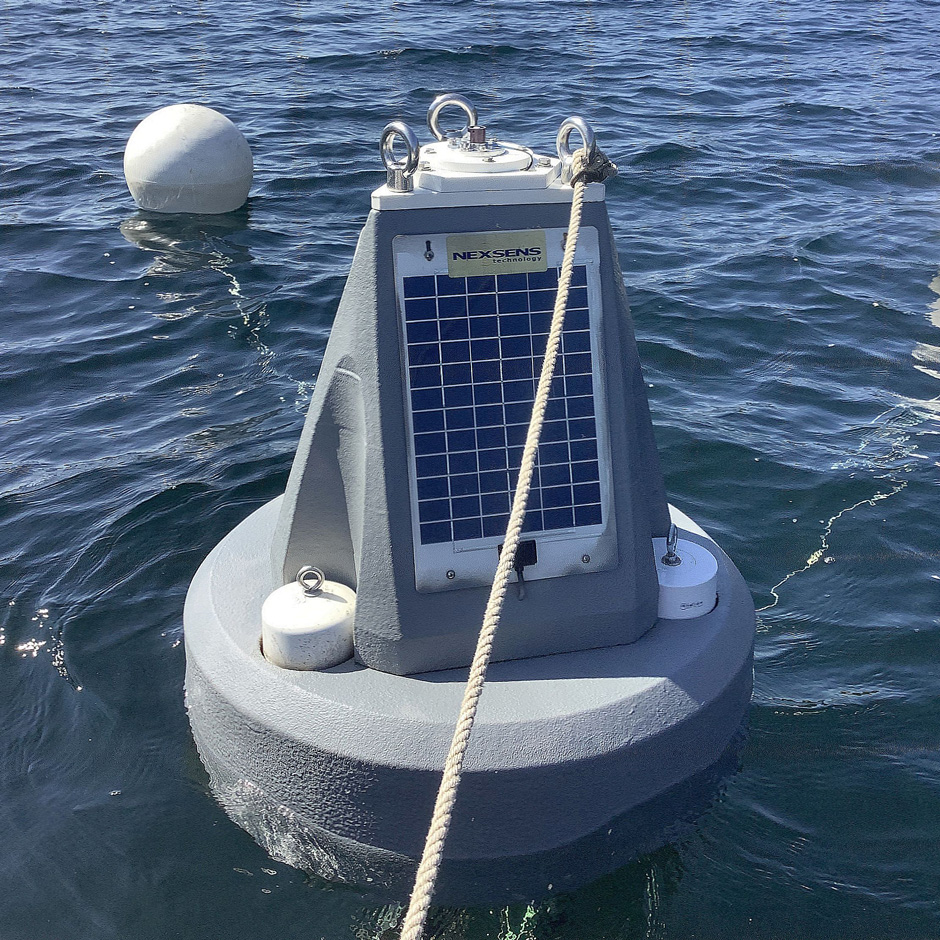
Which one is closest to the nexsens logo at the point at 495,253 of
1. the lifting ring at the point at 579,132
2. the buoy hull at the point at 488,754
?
the lifting ring at the point at 579,132

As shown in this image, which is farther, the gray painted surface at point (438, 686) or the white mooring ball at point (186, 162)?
the white mooring ball at point (186, 162)

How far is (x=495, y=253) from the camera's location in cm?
360

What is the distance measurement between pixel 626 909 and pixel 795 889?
63 centimetres

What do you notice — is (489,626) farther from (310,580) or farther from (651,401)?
(651,401)

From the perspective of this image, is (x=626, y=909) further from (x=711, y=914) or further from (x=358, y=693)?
(x=358, y=693)

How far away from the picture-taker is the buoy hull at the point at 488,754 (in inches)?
132

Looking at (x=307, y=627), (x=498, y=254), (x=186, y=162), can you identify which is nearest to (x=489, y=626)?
(x=307, y=627)

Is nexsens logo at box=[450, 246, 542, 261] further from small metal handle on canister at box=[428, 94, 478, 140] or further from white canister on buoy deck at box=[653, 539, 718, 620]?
white canister on buoy deck at box=[653, 539, 718, 620]

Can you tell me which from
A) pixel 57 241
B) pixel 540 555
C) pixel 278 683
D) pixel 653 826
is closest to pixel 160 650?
pixel 278 683

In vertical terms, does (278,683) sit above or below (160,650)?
above

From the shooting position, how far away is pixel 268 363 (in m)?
7.65

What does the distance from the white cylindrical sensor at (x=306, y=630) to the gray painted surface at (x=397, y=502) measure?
0.28 feet

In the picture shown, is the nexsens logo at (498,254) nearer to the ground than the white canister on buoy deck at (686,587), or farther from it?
farther from it

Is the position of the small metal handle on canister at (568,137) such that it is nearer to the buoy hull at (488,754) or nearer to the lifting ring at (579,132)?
the lifting ring at (579,132)
